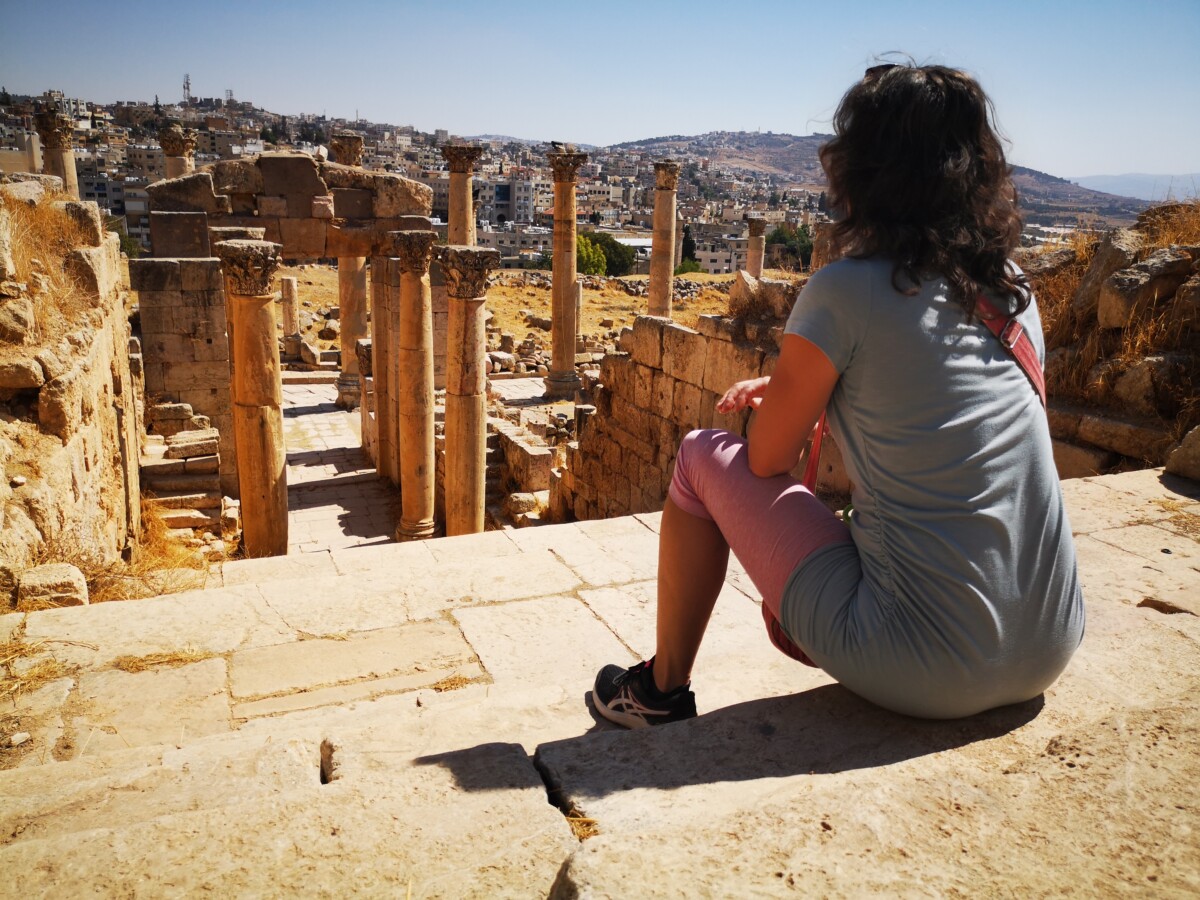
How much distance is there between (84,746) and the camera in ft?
10.8

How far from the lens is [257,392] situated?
869 cm

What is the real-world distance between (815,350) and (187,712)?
114 inches

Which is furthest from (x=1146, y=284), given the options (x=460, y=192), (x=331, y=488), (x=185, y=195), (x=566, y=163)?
(x=460, y=192)

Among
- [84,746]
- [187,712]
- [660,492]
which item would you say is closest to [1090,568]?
[187,712]

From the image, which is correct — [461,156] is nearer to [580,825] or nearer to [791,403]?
[791,403]

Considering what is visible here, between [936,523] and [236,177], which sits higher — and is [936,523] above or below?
below

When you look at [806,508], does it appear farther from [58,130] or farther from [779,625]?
[58,130]

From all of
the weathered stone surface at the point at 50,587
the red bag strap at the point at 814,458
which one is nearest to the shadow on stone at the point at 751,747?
the red bag strap at the point at 814,458

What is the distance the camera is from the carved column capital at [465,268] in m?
9.86

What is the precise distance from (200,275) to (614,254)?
63349mm

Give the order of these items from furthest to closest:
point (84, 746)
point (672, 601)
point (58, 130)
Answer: point (58, 130) → point (84, 746) → point (672, 601)

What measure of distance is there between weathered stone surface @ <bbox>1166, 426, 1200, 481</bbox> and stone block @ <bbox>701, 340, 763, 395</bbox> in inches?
133

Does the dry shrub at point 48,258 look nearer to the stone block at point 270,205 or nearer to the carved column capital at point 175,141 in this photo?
the stone block at point 270,205

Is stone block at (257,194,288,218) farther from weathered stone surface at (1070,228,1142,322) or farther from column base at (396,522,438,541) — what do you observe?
weathered stone surface at (1070,228,1142,322)
